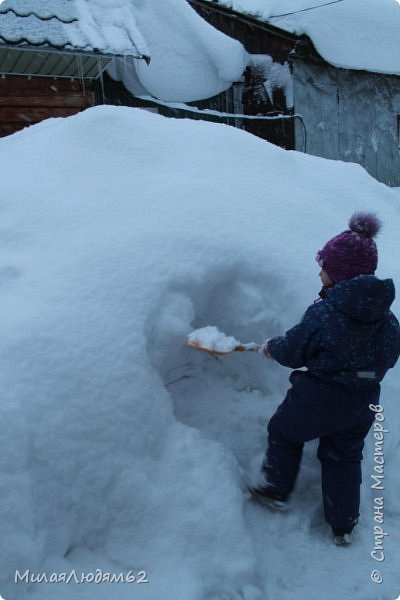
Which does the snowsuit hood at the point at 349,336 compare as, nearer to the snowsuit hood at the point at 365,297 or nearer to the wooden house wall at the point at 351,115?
the snowsuit hood at the point at 365,297

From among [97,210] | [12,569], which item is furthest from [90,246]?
[12,569]

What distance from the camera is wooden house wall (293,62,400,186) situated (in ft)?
29.2

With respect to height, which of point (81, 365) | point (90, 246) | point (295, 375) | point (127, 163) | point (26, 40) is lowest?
point (295, 375)

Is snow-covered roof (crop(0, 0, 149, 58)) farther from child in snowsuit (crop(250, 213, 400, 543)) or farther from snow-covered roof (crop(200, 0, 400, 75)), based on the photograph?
child in snowsuit (crop(250, 213, 400, 543))

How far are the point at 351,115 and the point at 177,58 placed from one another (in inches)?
149

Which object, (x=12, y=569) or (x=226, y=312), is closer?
(x=12, y=569)

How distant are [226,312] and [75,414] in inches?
35.9

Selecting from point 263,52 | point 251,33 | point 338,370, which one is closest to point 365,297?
point 338,370

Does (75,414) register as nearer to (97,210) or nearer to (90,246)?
(90,246)

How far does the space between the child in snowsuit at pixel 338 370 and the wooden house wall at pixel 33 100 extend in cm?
431

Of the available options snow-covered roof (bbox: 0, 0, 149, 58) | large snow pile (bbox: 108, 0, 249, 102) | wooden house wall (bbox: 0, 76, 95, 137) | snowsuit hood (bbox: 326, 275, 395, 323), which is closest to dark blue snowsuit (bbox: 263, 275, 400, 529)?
snowsuit hood (bbox: 326, 275, 395, 323)

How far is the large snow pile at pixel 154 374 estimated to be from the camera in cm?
179

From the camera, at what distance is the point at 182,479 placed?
2.00 meters

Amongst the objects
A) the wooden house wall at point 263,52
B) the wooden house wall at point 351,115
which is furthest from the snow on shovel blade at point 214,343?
the wooden house wall at point 351,115
